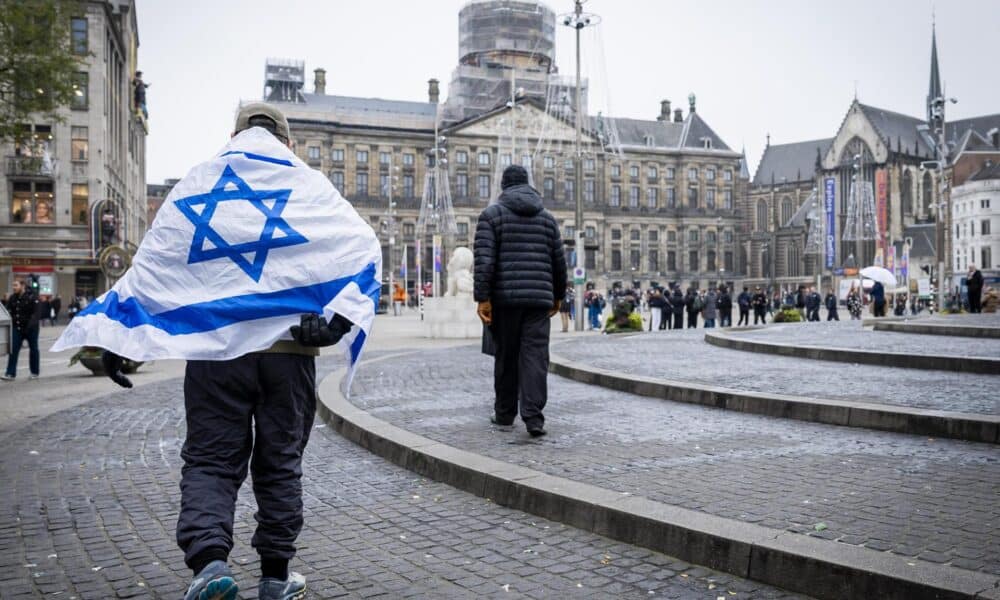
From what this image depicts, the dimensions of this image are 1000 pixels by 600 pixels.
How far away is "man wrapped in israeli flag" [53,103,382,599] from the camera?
3311 millimetres

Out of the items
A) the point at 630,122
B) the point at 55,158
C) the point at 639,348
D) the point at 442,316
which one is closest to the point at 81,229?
the point at 55,158

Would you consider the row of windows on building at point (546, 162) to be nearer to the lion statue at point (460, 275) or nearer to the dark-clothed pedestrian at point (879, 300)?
the dark-clothed pedestrian at point (879, 300)

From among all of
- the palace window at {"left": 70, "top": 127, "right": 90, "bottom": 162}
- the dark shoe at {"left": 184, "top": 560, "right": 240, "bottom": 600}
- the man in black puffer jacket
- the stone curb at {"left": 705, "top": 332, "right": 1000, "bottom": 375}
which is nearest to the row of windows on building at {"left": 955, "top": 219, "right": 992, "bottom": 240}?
the palace window at {"left": 70, "top": 127, "right": 90, "bottom": 162}

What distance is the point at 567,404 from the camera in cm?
847

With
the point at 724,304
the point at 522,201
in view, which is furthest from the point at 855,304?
the point at 522,201

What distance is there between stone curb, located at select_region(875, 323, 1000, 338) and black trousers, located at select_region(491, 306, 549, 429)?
12292mm

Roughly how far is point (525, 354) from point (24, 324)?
1150cm

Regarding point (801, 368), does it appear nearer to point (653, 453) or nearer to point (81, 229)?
point (653, 453)

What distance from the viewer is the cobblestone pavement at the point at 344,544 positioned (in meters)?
3.58

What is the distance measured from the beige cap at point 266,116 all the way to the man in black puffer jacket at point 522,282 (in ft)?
8.98

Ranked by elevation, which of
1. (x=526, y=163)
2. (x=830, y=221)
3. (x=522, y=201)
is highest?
(x=526, y=163)

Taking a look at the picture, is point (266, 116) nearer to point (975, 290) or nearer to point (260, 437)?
point (260, 437)

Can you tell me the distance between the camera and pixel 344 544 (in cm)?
423

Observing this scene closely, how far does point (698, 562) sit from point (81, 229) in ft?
156
